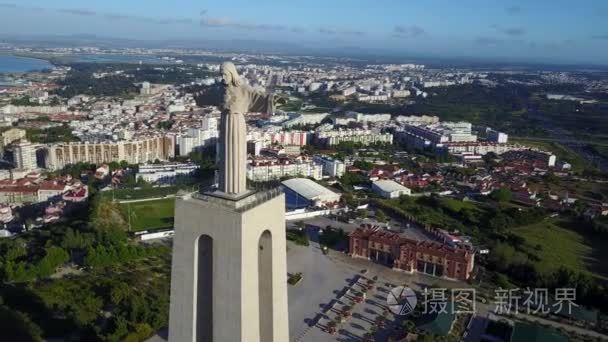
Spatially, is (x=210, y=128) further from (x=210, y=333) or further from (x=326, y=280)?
(x=210, y=333)

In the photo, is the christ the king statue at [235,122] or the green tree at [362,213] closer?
the christ the king statue at [235,122]

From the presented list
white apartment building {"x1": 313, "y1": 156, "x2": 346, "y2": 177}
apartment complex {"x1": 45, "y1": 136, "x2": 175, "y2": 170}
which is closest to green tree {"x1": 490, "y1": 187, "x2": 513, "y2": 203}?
white apartment building {"x1": 313, "y1": 156, "x2": 346, "y2": 177}

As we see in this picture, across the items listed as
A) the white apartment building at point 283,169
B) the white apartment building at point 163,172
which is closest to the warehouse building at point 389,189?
the white apartment building at point 283,169

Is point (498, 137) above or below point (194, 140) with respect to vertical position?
below

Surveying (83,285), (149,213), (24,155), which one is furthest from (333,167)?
(83,285)

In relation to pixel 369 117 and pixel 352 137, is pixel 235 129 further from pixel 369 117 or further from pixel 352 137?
pixel 369 117

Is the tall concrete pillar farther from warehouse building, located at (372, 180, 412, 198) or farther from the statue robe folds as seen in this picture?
warehouse building, located at (372, 180, 412, 198)

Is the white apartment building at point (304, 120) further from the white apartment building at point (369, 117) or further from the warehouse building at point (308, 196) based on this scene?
the warehouse building at point (308, 196)
